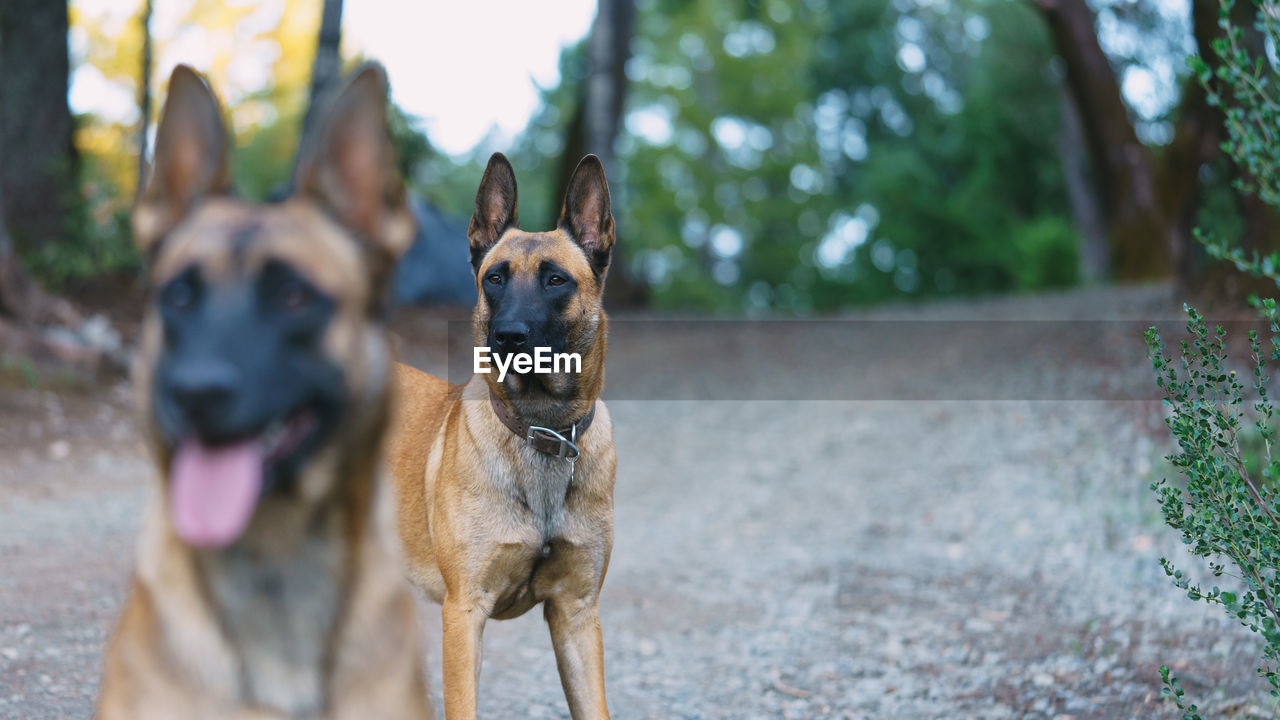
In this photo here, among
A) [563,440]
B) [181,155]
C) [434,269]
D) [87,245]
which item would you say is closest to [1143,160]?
[434,269]

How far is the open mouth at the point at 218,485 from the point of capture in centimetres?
206

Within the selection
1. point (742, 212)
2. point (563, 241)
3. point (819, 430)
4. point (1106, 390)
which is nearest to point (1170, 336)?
point (1106, 390)

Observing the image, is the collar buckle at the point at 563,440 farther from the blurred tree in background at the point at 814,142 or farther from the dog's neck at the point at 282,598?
the blurred tree in background at the point at 814,142

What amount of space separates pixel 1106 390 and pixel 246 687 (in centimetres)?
1028

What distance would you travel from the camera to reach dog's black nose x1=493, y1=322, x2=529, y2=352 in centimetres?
430

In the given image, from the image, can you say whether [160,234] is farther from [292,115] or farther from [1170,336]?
[292,115]

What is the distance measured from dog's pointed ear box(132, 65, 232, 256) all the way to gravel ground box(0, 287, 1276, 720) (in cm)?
316

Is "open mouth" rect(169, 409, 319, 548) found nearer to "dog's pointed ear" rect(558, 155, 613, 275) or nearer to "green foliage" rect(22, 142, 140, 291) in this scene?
"dog's pointed ear" rect(558, 155, 613, 275)

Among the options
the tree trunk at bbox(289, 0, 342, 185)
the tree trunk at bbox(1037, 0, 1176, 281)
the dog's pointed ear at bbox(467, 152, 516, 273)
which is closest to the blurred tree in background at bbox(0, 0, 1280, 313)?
the tree trunk at bbox(1037, 0, 1176, 281)

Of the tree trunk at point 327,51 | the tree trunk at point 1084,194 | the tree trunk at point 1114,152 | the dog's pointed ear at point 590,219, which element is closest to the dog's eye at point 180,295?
the dog's pointed ear at point 590,219

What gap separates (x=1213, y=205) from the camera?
2067 centimetres

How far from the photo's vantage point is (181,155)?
2367mm

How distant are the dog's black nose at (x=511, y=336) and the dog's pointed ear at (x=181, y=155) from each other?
6.48ft

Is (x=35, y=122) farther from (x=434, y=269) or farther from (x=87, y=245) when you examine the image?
(x=434, y=269)
